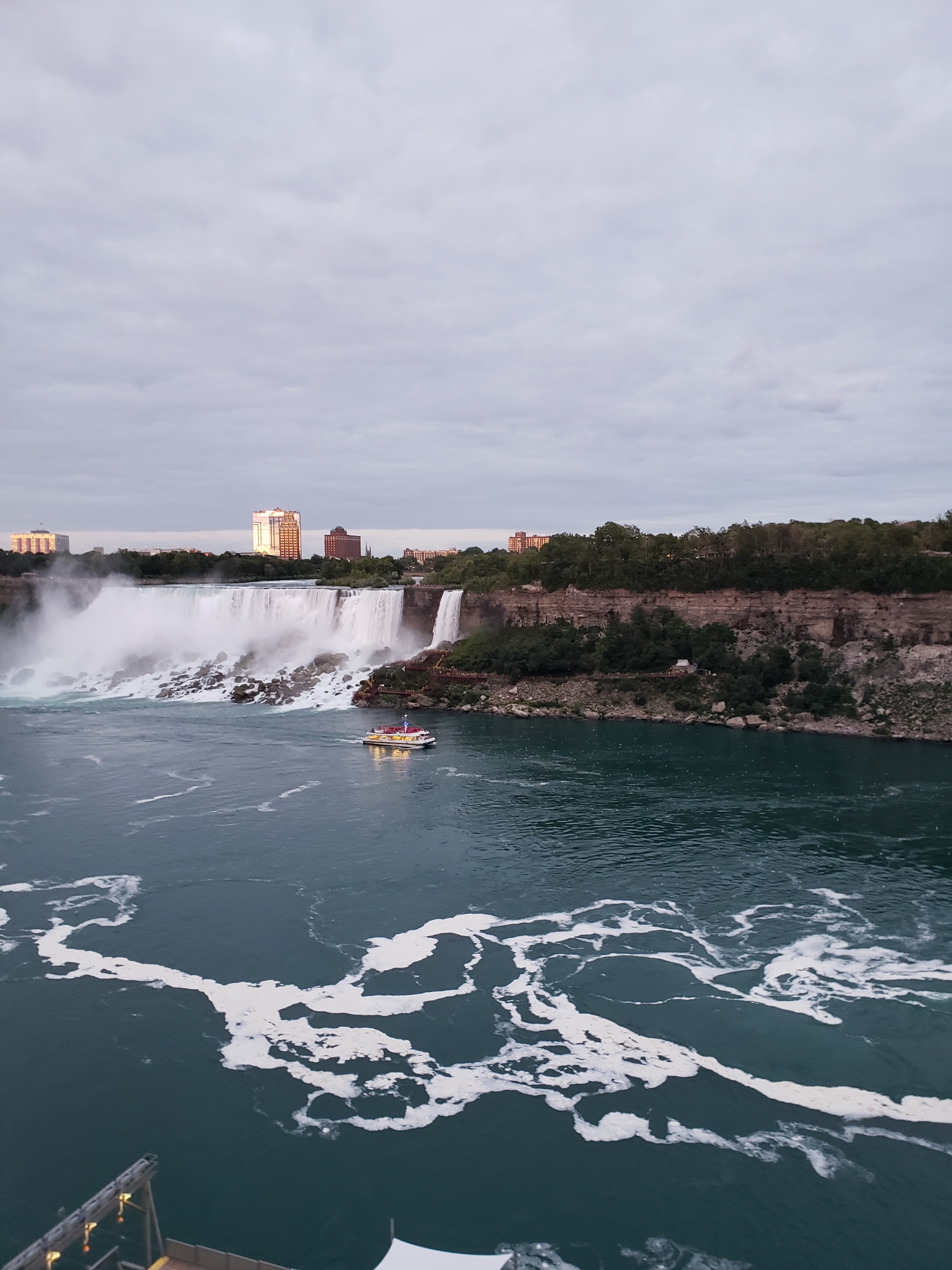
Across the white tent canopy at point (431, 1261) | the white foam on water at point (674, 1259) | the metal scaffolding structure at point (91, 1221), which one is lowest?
the white foam on water at point (674, 1259)

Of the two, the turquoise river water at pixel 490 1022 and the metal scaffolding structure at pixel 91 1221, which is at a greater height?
the metal scaffolding structure at pixel 91 1221

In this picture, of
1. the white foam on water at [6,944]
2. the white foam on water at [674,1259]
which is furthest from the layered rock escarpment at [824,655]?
the white foam on water at [674,1259]

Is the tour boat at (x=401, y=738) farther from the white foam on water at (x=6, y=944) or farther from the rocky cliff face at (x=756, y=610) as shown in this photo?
the white foam on water at (x=6, y=944)

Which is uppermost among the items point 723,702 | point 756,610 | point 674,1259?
point 756,610

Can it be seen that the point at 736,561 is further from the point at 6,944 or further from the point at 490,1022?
the point at 6,944

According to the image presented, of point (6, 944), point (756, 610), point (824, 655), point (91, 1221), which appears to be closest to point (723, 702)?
point (824, 655)

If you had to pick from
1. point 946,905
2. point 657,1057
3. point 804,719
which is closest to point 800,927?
point 946,905
